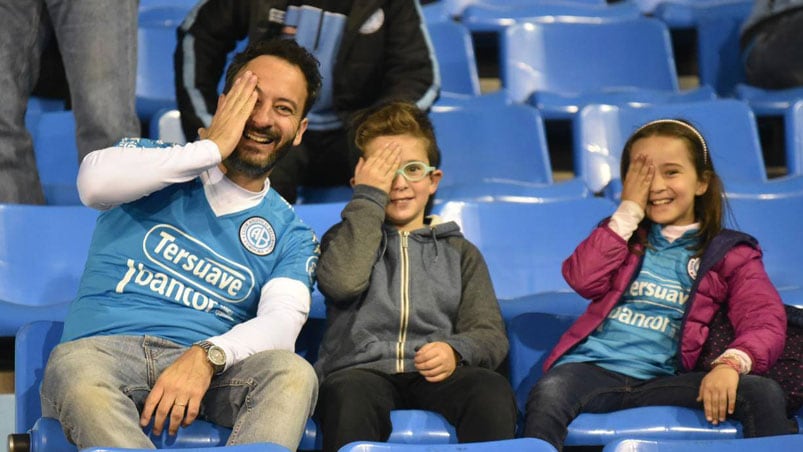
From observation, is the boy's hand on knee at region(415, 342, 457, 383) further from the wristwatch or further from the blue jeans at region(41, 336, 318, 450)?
the wristwatch

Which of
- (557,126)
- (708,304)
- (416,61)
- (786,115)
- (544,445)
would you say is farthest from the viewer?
(557,126)

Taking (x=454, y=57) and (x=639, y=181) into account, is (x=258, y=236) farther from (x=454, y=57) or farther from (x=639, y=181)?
(x=454, y=57)

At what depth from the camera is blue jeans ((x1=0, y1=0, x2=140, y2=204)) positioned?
2.89 meters

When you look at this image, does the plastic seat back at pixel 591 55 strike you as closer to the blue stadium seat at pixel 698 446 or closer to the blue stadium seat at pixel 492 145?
the blue stadium seat at pixel 492 145

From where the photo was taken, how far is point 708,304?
7.86 ft

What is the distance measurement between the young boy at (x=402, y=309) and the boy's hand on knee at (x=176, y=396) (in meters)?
0.22

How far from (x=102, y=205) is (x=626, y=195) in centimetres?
→ 99

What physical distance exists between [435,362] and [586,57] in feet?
6.60

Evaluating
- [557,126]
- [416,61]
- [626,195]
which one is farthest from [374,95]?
[626,195]

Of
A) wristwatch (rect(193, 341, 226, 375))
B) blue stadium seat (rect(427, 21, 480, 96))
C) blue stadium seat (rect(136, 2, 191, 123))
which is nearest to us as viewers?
wristwatch (rect(193, 341, 226, 375))

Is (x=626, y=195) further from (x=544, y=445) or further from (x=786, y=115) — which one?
(x=786, y=115)

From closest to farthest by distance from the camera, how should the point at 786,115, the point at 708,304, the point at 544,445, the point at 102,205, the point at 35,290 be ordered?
the point at 544,445 < the point at 102,205 < the point at 708,304 < the point at 35,290 < the point at 786,115

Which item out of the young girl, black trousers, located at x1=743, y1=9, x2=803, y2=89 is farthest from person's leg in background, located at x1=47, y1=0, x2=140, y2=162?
black trousers, located at x1=743, y1=9, x2=803, y2=89

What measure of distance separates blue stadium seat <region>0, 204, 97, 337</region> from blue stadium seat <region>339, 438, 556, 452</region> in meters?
1.15
